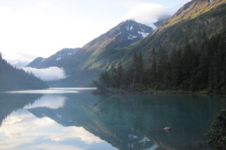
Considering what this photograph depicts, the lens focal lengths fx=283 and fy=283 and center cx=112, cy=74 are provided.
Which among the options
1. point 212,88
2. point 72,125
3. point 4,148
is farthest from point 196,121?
point 212,88

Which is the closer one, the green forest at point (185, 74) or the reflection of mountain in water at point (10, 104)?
the reflection of mountain in water at point (10, 104)

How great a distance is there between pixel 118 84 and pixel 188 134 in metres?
139

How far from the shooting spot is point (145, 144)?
3219 centimetres

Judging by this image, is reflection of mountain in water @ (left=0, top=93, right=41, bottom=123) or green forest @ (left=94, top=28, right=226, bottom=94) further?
green forest @ (left=94, top=28, right=226, bottom=94)

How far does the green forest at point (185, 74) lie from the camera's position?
350 feet

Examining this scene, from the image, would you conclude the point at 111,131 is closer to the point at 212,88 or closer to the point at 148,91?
the point at 212,88

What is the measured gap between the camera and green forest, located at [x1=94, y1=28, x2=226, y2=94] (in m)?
107

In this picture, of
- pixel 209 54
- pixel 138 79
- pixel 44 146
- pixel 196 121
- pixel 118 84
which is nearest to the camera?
pixel 44 146

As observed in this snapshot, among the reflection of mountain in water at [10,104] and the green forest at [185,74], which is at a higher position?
the green forest at [185,74]

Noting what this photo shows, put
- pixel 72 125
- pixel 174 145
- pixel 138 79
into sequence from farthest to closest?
pixel 138 79
pixel 72 125
pixel 174 145

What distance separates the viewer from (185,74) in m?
130

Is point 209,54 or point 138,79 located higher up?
point 209,54

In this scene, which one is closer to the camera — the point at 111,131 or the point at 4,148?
the point at 4,148

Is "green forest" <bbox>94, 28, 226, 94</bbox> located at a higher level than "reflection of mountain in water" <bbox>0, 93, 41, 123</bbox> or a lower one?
higher
